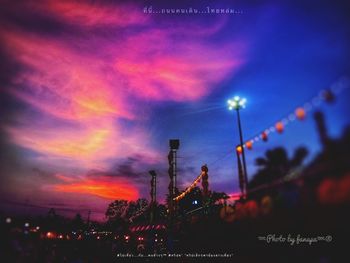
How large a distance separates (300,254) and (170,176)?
16.3 metres

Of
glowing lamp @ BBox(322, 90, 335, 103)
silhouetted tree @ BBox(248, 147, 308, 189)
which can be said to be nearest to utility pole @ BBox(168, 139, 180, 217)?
silhouetted tree @ BBox(248, 147, 308, 189)

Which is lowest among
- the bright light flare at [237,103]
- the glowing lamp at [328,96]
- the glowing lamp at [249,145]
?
the glowing lamp at [328,96]

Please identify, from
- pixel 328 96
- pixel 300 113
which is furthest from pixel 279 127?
pixel 328 96

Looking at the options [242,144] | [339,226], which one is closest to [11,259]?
[242,144]

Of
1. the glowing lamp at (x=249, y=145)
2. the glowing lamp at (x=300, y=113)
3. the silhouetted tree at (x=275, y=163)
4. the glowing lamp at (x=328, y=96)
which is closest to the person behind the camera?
the glowing lamp at (x=328, y=96)

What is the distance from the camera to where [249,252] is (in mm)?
18312

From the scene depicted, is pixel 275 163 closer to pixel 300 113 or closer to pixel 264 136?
pixel 264 136

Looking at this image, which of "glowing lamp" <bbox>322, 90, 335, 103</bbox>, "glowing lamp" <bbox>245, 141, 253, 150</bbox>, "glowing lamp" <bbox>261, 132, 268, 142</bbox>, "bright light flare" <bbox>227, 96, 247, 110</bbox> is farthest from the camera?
"bright light flare" <bbox>227, 96, 247, 110</bbox>

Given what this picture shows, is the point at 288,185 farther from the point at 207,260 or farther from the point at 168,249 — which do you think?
the point at 168,249

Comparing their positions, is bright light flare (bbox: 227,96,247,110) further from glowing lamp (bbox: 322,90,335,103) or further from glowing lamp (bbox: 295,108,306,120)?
glowing lamp (bbox: 322,90,335,103)

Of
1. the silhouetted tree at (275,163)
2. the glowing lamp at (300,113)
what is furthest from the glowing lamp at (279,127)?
the silhouetted tree at (275,163)

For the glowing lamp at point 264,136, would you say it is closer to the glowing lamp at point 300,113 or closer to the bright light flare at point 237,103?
the glowing lamp at point 300,113

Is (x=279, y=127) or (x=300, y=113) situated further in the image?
(x=279, y=127)

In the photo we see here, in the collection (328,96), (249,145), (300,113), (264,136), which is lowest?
(328,96)
